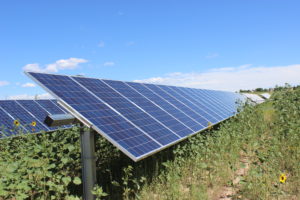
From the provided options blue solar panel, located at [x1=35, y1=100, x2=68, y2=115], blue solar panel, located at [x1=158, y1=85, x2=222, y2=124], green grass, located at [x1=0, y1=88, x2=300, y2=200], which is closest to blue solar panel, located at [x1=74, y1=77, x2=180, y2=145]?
green grass, located at [x1=0, y1=88, x2=300, y2=200]

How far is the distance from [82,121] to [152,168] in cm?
246

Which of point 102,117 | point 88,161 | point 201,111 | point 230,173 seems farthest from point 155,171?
point 201,111

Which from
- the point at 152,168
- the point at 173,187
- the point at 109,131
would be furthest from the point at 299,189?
the point at 109,131

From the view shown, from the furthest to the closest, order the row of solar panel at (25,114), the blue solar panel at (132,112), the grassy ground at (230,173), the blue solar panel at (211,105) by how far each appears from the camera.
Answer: the blue solar panel at (211,105) → the row of solar panel at (25,114) → the blue solar panel at (132,112) → the grassy ground at (230,173)

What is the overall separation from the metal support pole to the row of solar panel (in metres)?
6.07

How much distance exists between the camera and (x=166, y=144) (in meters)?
5.31

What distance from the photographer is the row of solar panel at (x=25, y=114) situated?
10297 millimetres

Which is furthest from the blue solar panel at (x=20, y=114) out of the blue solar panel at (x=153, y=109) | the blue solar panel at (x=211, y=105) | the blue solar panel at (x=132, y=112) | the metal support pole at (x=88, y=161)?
the metal support pole at (x=88, y=161)

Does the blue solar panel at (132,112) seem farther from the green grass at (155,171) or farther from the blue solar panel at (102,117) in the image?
the green grass at (155,171)

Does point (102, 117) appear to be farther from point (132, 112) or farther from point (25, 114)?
point (25, 114)

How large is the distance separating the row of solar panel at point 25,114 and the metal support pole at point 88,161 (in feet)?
19.9

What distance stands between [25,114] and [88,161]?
827cm

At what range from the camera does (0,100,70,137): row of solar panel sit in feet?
33.8

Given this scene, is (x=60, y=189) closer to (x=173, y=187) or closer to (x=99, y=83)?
(x=173, y=187)
